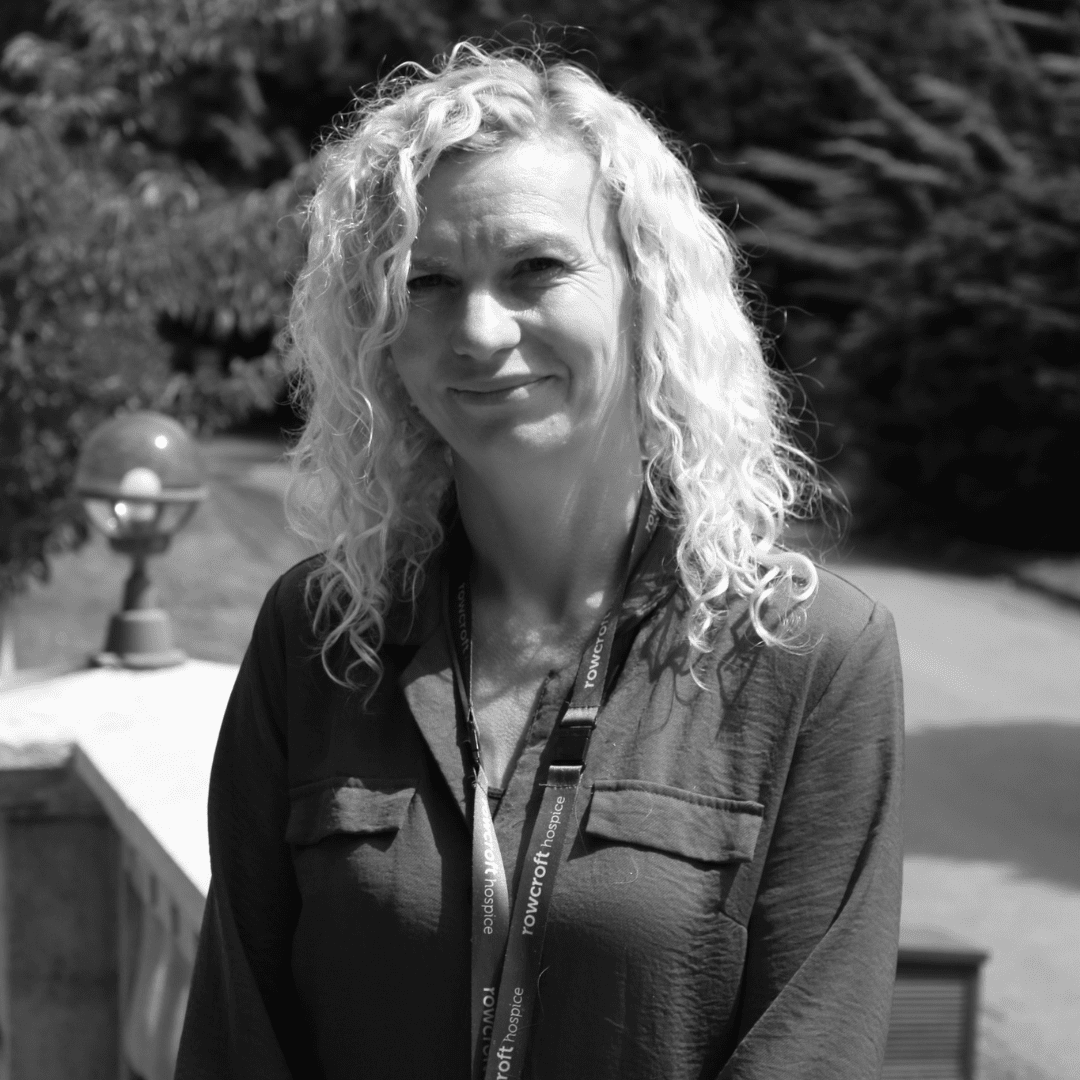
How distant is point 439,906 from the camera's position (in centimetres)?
178

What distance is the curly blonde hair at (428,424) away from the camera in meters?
1.88

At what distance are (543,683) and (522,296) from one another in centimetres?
44

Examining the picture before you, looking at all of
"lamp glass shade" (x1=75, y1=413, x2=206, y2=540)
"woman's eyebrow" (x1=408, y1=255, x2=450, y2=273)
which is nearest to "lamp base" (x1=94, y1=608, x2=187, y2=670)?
"lamp glass shade" (x1=75, y1=413, x2=206, y2=540)

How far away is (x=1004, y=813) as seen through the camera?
25.2 feet

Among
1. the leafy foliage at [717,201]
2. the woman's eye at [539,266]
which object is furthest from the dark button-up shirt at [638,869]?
the leafy foliage at [717,201]

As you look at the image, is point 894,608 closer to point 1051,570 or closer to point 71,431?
point 1051,570

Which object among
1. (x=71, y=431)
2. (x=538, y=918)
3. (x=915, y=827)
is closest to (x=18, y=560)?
(x=71, y=431)

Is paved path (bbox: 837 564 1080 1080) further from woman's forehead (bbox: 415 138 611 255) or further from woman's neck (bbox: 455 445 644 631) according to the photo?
woman's forehead (bbox: 415 138 611 255)

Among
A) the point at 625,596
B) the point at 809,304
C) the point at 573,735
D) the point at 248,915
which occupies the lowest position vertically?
the point at 809,304

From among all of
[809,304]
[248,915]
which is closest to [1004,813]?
[248,915]

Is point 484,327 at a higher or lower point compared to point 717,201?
higher

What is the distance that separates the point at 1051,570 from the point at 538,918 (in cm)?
1393

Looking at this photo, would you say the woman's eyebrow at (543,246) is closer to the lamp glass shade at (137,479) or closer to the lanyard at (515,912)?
the lanyard at (515,912)

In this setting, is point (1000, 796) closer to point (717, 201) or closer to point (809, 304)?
point (717, 201)
